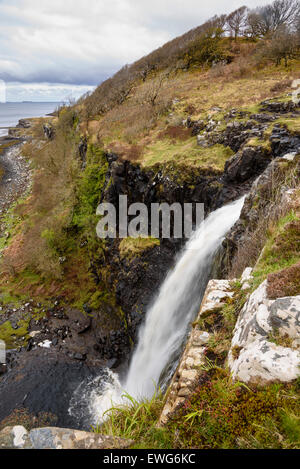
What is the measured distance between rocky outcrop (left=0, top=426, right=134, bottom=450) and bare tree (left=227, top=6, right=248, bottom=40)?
53.8m

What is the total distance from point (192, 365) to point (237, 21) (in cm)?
5763

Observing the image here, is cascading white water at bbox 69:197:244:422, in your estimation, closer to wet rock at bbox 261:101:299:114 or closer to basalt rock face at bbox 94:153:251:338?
basalt rock face at bbox 94:153:251:338

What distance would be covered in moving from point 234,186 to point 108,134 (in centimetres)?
1903

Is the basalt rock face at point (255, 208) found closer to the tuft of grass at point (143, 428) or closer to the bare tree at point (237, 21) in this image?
the tuft of grass at point (143, 428)

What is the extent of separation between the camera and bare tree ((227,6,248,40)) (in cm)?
4136

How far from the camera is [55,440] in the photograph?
277 cm

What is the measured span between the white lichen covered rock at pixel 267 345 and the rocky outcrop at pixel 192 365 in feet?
1.89

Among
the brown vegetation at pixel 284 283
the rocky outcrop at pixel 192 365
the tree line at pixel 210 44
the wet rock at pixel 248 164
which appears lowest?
the rocky outcrop at pixel 192 365

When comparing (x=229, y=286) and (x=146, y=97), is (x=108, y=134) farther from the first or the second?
(x=229, y=286)

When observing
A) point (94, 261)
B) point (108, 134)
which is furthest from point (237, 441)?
point (108, 134)

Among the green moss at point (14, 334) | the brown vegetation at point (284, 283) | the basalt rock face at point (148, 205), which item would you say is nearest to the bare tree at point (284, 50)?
the basalt rock face at point (148, 205)

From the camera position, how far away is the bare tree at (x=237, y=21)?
41.4m

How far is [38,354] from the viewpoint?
15.8m

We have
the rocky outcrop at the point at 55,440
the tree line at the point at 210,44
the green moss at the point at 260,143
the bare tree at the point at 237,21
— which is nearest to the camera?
the rocky outcrop at the point at 55,440
